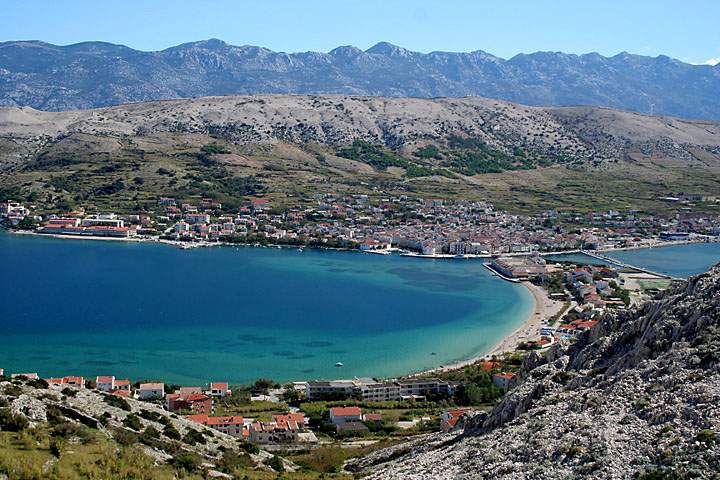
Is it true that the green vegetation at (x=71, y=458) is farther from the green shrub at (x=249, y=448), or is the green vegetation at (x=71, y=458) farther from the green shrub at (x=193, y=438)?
the green shrub at (x=249, y=448)

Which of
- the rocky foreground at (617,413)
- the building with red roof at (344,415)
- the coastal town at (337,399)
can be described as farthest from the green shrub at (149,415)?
the building with red roof at (344,415)

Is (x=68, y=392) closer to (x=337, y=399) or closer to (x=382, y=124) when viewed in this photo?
(x=337, y=399)

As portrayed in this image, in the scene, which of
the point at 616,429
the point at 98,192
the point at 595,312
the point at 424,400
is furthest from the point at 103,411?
the point at 98,192

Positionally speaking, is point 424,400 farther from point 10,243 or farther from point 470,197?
point 470,197

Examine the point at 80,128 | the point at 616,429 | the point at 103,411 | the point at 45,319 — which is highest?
the point at 80,128

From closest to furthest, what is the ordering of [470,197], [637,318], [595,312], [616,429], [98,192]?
[616,429], [637,318], [595,312], [98,192], [470,197]

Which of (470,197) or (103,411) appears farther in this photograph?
(470,197)
